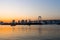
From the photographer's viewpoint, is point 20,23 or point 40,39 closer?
point 40,39

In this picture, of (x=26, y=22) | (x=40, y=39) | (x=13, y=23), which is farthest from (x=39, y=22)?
(x=40, y=39)

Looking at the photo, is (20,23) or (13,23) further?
(20,23)

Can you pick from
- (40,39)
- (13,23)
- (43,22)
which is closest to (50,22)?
(43,22)

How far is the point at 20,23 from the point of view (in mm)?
106375

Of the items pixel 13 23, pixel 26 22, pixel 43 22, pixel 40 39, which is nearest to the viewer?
→ pixel 40 39

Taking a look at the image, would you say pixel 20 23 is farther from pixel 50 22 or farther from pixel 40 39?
pixel 40 39

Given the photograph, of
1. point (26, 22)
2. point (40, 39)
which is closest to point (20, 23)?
point (26, 22)

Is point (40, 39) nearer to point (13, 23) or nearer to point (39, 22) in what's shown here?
point (13, 23)

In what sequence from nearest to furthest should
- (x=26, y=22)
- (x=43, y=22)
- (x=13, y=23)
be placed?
(x=13, y=23)
(x=26, y=22)
(x=43, y=22)

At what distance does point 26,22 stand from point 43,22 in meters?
12.8

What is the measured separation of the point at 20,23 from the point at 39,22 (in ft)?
36.1

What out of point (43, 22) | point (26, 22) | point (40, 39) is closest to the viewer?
point (40, 39)

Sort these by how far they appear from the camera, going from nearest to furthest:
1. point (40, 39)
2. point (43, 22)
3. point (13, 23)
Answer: point (40, 39) < point (13, 23) < point (43, 22)

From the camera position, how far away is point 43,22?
110938 millimetres
